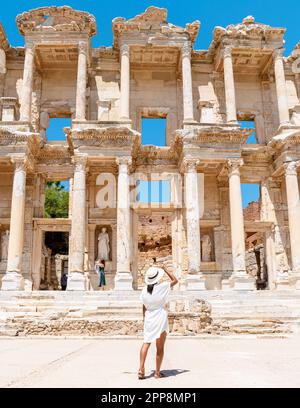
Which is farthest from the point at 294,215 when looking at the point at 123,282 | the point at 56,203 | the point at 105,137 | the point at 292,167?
the point at 56,203

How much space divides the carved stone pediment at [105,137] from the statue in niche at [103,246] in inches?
157

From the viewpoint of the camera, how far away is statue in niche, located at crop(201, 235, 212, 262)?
63.4 ft

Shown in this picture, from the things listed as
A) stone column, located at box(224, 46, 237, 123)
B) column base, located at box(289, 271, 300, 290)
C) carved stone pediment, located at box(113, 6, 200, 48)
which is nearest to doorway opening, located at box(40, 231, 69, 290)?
carved stone pediment, located at box(113, 6, 200, 48)

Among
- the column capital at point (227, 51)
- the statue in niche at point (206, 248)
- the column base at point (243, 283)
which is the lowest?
the column base at point (243, 283)

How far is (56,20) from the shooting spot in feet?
64.2

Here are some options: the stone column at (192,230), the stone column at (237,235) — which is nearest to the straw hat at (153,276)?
the stone column at (192,230)

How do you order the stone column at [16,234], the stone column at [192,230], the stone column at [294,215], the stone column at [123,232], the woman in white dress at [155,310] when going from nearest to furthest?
the woman in white dress at [155,310], the stone column at [16,234], the stone column at [123,232], the stone column at [192,230], the stone column at [294,215]

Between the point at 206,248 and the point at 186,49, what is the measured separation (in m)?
9.16

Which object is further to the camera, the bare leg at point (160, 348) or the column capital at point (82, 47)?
the column capital at point (82, 47)

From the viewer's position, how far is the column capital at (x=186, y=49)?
19.5 metres

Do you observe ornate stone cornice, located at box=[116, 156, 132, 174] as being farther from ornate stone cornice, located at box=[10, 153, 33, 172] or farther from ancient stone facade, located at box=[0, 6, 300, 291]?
ornate stone cornice, located at box=[10, 153, 33, 172]

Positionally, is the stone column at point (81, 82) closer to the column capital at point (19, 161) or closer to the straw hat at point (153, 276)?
the column capital at point (19, 161)

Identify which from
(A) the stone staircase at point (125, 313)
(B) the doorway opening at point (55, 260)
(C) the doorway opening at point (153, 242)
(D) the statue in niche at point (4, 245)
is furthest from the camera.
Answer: (C) the doorway opening at point (153, 242)

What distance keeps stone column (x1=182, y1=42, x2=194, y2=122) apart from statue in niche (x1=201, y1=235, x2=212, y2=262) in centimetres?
544
